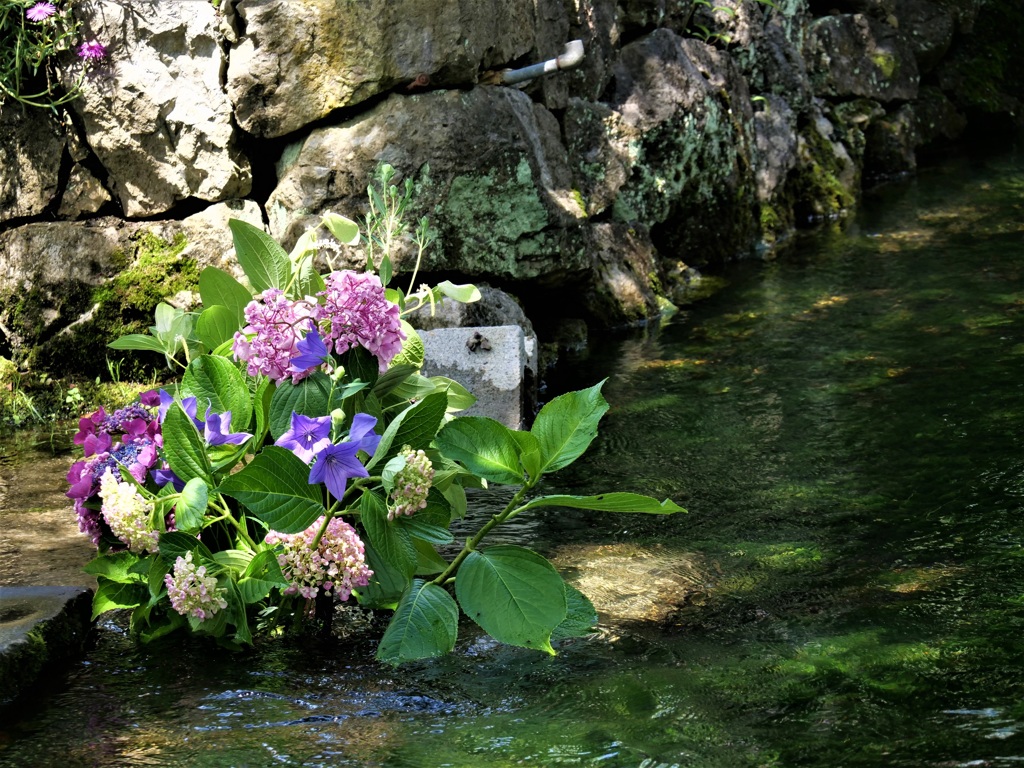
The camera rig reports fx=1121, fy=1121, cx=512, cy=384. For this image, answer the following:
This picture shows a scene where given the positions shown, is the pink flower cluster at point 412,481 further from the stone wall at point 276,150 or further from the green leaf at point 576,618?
the stone wall at point 276,150

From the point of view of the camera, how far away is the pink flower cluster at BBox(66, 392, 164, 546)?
8.72ft

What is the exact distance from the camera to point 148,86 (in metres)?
5.34

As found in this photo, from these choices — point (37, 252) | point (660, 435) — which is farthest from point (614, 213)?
A: point (37, 252)

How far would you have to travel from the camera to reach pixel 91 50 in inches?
208

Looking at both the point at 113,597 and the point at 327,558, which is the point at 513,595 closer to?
the point at 327,558

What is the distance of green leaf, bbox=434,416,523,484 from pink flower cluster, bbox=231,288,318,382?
1.26ft

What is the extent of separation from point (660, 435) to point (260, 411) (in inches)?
89.6

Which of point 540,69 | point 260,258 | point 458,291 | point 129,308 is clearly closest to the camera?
point 260,258

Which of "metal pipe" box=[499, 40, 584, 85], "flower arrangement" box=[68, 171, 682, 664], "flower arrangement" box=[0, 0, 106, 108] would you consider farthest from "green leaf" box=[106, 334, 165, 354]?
"metal pipe" box=[499, 40, 584, 85]

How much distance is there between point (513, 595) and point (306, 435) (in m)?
0.56

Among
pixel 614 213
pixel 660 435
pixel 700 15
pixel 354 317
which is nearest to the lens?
pixel 354 317

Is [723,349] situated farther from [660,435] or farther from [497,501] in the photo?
[497,501]

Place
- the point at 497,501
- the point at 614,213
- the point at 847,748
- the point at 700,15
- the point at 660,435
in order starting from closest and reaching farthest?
the point at 847,748
the point at 497,501
the point at 660,435
the point at 614,213
the point at 700,15

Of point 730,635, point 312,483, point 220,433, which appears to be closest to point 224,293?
point 220,433
